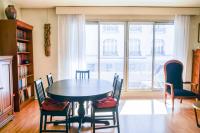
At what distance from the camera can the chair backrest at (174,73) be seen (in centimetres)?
470

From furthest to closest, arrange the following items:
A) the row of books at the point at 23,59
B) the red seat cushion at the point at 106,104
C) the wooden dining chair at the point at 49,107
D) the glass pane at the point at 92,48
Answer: the glass pane at the point at 92,48
the row of books at the point at 23,59
the red seat cushion at the point at 106,104
the wooden dining chair at the point at 49,107

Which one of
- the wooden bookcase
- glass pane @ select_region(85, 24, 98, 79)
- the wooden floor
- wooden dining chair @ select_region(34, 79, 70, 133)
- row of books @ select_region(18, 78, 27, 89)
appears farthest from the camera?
glass pane @ select_region(85, 24, 98, 79)

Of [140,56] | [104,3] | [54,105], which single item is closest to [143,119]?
[54,105]

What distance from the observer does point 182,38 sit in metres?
5.16

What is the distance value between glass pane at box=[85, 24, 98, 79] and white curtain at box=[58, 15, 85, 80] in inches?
10.5

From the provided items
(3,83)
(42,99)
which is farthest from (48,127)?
(3,83)

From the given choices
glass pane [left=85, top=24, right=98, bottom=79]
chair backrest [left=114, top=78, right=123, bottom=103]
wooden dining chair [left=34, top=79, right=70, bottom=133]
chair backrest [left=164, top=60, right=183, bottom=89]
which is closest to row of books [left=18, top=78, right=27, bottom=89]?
wooden dining chair [left=34, top=79, right=70, bottom=133]

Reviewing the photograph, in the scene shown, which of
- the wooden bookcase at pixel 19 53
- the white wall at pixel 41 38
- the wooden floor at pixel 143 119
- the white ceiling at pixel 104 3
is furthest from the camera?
the white wall at pixel 41 38

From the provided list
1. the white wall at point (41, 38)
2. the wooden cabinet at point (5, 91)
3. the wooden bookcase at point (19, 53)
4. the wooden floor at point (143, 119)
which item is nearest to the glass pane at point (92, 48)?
the white wall at point (41, 38)

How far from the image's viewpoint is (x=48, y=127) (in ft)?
11.0

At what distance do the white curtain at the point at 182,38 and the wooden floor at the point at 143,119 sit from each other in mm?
1236

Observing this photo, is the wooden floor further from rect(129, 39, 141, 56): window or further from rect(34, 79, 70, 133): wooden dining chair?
rect(129, 39, 141, 56): window

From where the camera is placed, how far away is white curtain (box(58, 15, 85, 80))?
502 centimetres

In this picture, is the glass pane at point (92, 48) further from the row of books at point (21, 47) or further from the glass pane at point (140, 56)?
the row of books at point (21, 47)
